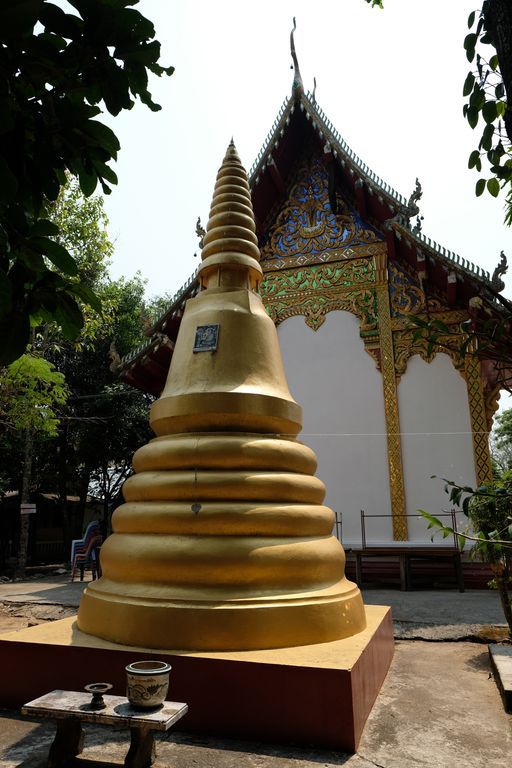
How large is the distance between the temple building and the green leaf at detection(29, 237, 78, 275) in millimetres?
7413

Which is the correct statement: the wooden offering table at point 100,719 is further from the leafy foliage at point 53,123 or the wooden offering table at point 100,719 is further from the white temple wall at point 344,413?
the white temple wall at point 344,413

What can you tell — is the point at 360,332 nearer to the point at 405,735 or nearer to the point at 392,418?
the point at 392,418

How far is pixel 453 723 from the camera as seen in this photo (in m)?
3.13

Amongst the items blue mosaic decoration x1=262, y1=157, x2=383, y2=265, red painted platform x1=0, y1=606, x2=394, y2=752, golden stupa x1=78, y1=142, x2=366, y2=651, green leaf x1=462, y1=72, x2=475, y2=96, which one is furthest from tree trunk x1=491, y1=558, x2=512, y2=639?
blue mosaic decoration x1=262, y1=157, x2=383, y2=265

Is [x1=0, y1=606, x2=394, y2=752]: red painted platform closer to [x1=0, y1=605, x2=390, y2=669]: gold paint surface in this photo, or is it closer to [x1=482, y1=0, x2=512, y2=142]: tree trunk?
[x1=0, y1=605, x2=390, y2=669]: gold paint surface

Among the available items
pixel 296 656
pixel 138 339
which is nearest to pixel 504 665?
pixel 296 656

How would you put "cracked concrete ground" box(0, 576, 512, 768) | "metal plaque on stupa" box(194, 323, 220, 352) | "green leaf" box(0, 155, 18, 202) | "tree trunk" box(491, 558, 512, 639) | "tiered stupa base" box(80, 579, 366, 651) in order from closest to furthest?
"green leaf" box(0, 155, 18, 202) < "cracked concrete ground" box(0, 576, 512, 768) < "tiered stupa base" box(80, 579, 366, 651) < "metal plaque on stupa" box(194, 323, 220, 352) < "tree trunk" box(491, 558, 512, 639)

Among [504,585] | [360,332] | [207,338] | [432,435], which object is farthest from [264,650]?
[360,332]

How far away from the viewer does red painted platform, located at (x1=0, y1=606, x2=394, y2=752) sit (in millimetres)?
2760

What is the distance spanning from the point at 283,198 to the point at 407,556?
250 inches

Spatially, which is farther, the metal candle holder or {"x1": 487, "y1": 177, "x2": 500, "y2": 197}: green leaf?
the metal candle holder

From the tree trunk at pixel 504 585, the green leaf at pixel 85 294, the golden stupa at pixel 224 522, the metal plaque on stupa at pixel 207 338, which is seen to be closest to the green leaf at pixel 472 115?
the green leaf at pixel 85 294

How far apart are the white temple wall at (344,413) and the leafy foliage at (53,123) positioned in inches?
307

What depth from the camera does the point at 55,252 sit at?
116cm
